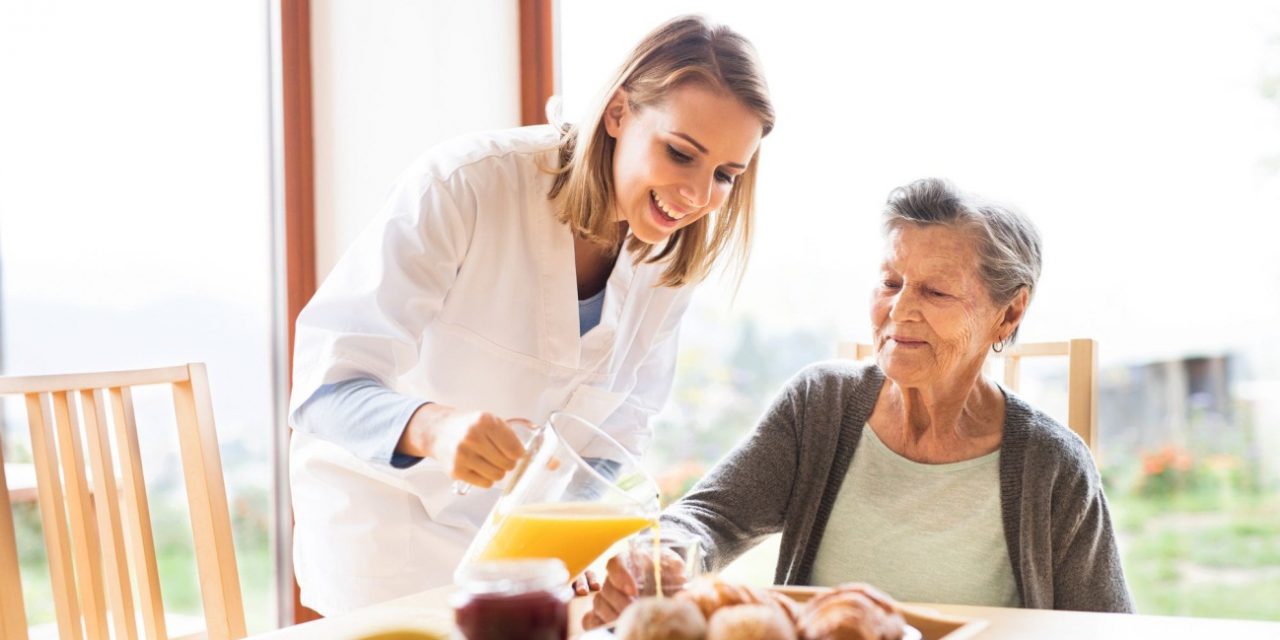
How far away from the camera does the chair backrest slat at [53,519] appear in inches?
60.4

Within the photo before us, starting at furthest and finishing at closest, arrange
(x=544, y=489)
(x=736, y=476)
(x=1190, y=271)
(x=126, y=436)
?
(x=1190, y=271)
(x=736, y=476)
(x=126, y=436)
(x=544, y=489)

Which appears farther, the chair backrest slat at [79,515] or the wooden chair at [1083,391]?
the wooden chair at [1083,391]

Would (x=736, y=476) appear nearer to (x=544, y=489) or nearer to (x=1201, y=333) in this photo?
(x=544, y=489)

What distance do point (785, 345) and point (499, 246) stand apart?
1.20 metres

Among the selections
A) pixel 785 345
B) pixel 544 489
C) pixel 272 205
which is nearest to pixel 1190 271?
pixel 785 345

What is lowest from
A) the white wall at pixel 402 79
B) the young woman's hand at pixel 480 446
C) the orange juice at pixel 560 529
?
the orange juice at pixel 560 529

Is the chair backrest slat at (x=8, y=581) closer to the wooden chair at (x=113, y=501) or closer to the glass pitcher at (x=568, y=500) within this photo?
the wooden chair at (x=113, y=501)

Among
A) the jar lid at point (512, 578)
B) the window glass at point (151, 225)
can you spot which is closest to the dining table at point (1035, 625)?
the jar lid at point (512, 578)

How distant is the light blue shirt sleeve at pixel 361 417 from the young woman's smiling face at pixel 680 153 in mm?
452

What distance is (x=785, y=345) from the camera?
2.78 meters

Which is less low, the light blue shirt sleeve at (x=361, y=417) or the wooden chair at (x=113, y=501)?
the light blue shirt sleeve at (x=361, y=417)

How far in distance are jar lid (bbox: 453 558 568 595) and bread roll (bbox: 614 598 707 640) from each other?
0.06 metres

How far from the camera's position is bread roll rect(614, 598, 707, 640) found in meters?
0.89

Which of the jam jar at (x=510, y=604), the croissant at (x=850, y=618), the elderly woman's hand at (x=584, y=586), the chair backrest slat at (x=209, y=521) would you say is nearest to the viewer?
the jam jar at (x=510, y=604)
